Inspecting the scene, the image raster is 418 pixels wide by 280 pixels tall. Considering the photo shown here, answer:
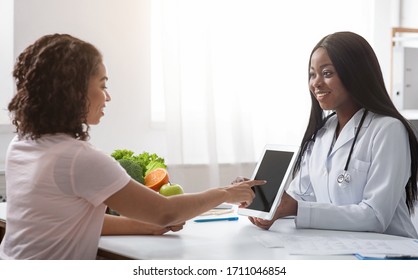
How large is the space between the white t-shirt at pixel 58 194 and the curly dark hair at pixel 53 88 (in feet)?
0.11

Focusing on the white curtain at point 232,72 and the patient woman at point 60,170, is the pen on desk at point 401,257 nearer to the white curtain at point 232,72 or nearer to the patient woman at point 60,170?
the patient woman at point 60,170

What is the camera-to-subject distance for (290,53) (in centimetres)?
373

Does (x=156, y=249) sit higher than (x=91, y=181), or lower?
lower

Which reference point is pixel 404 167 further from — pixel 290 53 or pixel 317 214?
pixel 290 53

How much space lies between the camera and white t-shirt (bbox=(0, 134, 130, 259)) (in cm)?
141

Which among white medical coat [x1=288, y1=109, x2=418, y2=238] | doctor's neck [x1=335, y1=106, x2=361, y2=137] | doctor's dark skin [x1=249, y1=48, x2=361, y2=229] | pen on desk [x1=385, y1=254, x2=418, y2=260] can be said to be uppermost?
doctor's dark skin [x1=249, y1=48, x2=361, y2=229]

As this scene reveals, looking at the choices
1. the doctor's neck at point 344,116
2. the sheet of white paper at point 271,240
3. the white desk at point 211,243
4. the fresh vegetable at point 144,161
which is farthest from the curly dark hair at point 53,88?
the doctor's neck at point 344,116

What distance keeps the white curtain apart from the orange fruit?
128 centimetres

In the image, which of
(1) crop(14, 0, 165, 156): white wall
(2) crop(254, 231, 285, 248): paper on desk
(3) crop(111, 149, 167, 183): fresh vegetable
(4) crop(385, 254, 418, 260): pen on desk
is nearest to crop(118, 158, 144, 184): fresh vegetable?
(3) crop(111, 149, 167, 183): fresh vegetable

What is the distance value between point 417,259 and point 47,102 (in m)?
0.98

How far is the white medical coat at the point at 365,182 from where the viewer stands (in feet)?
6.23

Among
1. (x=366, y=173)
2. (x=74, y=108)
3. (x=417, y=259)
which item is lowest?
(x=417, y=259)

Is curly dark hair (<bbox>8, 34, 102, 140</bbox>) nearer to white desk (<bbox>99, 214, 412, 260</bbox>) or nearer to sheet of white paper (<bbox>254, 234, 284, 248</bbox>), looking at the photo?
white desk (<bbox>99, 214, 412, 260</bbox>)

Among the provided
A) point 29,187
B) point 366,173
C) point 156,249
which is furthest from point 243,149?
point 29,187
